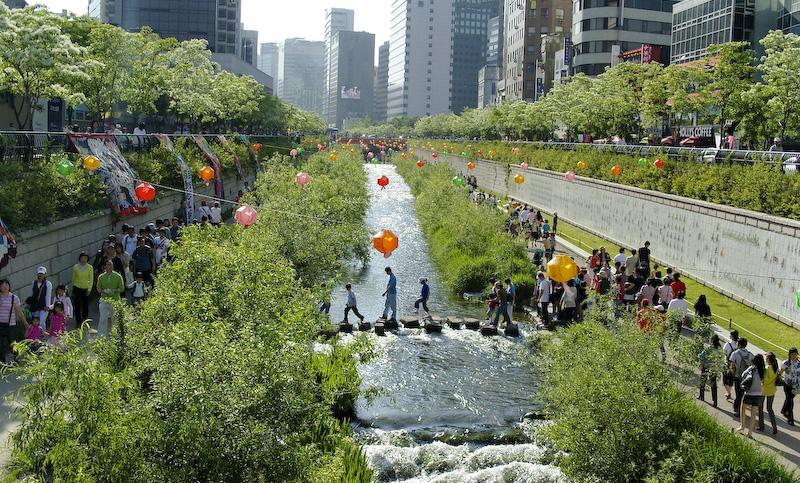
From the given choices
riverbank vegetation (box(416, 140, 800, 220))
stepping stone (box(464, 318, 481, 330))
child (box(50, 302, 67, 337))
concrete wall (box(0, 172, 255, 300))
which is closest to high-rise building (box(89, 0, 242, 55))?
riverbank vegetation (box(416, 140, 800, 220))

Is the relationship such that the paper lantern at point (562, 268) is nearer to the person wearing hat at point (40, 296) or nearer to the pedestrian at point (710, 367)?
the pedestrian at point (710, 367)

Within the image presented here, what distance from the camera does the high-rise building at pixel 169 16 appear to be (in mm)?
124812

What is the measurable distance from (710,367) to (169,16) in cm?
12209

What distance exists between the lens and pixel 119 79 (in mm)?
47281

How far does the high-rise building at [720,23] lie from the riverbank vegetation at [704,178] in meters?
15.5

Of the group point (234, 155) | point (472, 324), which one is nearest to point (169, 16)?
point (234, 155)

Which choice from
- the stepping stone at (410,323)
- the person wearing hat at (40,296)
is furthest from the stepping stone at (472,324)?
the person wearing hat at (40,296)

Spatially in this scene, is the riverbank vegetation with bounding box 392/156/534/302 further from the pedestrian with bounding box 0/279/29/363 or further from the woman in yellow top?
the pedestrian with bounding box 0/279/29/363

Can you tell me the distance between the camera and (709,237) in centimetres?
3067

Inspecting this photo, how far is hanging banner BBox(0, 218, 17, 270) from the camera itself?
19078 millimetres

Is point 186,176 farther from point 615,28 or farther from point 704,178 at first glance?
point 615,28

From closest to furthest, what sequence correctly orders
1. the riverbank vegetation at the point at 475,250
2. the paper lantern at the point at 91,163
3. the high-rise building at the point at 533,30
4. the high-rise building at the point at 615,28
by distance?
the paper lantern at the point at 91,163, the riverbank vegetation at the point at 475,250, the high-rise building at the point at 615,28, the high-rise building at the point at 533,30

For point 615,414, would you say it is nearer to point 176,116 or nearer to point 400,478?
point 400,478

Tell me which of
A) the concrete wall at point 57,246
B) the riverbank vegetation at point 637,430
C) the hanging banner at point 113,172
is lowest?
the riverbank vegetation at point 637,430
